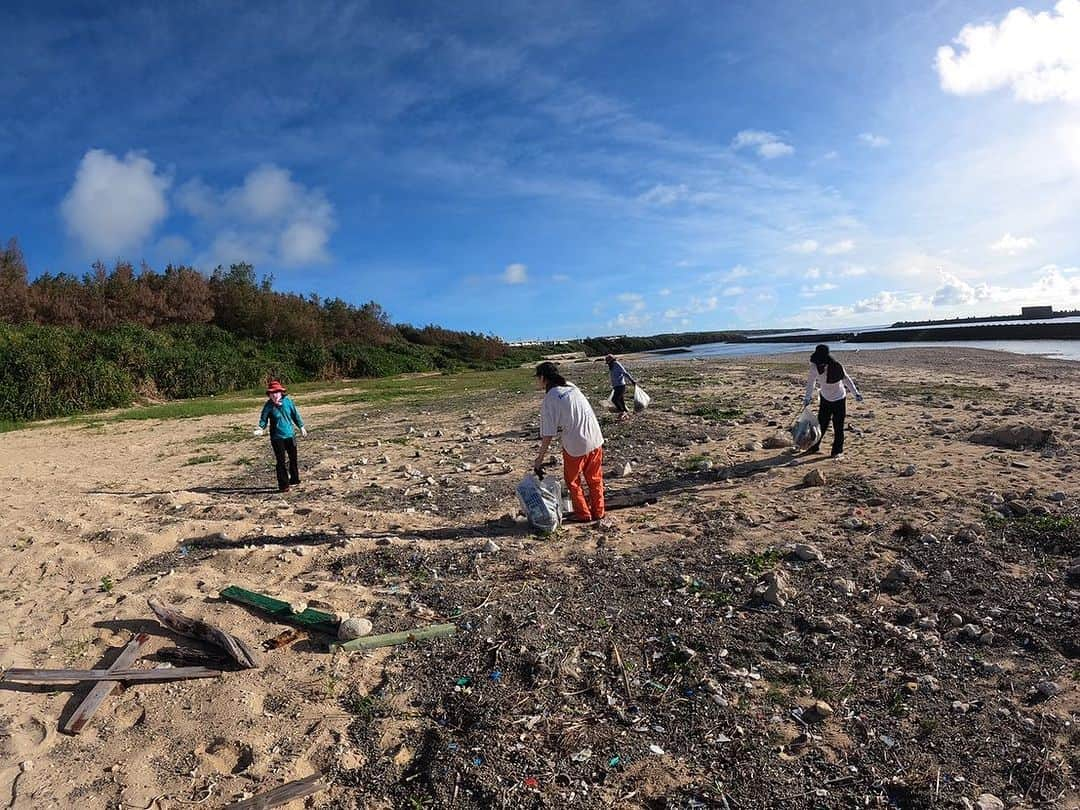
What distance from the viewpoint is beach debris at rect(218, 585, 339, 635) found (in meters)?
4.68

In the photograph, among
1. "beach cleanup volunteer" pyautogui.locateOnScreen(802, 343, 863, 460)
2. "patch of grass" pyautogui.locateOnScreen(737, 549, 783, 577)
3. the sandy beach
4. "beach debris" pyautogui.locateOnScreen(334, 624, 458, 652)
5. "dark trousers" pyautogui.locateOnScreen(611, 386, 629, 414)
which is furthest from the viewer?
"dark trousers" pyautogui.locateOnScreen(611, 386, 629, 414)

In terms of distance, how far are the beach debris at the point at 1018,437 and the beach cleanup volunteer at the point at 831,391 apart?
2182 millimetres

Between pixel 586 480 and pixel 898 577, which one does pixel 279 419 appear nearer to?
pixel 586 480

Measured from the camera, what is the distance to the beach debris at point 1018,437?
9070 millimetres

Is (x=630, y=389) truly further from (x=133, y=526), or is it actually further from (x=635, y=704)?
(x=635, y=704)

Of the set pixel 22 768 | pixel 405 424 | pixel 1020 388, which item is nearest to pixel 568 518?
pixel 22 768

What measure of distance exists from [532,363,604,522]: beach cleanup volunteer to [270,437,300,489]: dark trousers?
15.4 ft

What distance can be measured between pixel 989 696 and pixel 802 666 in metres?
1.06

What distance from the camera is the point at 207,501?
8.70 meters

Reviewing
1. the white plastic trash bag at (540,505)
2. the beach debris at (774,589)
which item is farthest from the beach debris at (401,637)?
the beach debris at (774,589)

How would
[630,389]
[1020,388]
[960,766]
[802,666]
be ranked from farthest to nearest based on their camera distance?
[630,389] → [1020,388] → [802,666] → [960,766]

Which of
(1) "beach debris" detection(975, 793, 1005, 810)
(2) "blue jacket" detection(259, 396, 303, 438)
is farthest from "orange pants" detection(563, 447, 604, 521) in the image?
(2) "blue jacket" detection(259, 396, 303, 438)

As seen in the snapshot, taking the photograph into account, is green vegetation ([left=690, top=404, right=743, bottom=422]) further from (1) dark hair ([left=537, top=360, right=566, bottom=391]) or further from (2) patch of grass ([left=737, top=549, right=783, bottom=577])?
(2) patch of grass ([left=737, top=549, right=783, bottom=577])

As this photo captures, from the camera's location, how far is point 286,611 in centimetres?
488
